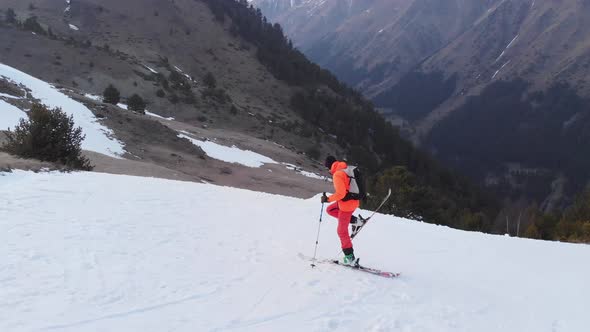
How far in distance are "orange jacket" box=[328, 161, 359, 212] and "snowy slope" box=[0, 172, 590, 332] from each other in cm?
127

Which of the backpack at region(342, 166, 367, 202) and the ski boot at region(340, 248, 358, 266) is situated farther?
the ski boot at region(340, 248, 358, 266)

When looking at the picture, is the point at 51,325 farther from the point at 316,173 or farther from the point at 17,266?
the point at 316,173

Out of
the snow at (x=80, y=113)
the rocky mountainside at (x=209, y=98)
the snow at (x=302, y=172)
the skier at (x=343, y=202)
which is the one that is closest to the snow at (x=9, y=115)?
the rocky mountainside at (x=209, y=98)

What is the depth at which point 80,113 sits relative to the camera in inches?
1391

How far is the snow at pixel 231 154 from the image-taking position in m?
42.3

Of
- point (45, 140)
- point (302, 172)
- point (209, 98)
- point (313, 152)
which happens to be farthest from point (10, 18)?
point (45, 140)

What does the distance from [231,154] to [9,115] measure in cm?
1870

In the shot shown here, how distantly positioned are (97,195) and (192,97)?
5756 centimetres

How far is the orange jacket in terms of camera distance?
29.8 feet

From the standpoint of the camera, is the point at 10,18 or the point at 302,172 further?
the point at 10,18

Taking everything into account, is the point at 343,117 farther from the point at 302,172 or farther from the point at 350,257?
the point at 350,257

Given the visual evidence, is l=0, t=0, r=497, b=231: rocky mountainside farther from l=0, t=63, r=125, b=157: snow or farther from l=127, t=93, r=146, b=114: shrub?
l=127, t=93, r=146, b=114: shrub

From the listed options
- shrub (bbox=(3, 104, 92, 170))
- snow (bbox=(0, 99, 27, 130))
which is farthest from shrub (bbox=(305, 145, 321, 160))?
shrub (bbox=(3, 104, 92, 170))

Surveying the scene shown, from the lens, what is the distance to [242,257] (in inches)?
380
